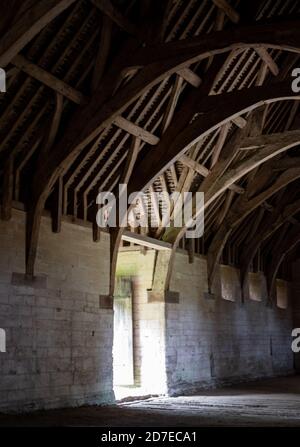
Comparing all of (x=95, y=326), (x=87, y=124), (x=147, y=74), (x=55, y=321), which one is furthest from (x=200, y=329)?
(x=147, y=74)

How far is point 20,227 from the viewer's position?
9.62 m

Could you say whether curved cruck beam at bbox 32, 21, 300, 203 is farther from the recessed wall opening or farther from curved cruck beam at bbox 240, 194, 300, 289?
curved cruck beam at bbox 240, 194, 300, 289

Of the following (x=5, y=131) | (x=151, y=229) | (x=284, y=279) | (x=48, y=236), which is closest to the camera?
(x=5, y=131)

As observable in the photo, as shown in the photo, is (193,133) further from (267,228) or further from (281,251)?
(281,251)

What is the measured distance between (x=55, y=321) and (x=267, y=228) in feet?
25.4

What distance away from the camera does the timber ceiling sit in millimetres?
8383

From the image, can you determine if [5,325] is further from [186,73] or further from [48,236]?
[186,73]

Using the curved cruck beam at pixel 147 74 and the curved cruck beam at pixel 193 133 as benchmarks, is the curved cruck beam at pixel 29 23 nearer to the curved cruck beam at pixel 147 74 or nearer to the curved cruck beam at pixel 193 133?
the curved cruck beam at pixel 147 74

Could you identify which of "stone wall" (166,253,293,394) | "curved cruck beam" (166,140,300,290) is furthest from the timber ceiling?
"stone wall" (166,253,293,394)

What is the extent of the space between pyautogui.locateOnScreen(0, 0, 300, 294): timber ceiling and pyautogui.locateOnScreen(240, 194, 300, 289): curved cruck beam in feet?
10.4

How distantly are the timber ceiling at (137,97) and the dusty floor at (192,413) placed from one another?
261 cm

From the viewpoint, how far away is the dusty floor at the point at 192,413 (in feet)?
28.2

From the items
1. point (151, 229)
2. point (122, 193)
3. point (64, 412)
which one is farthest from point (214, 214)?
point (64, 412)
